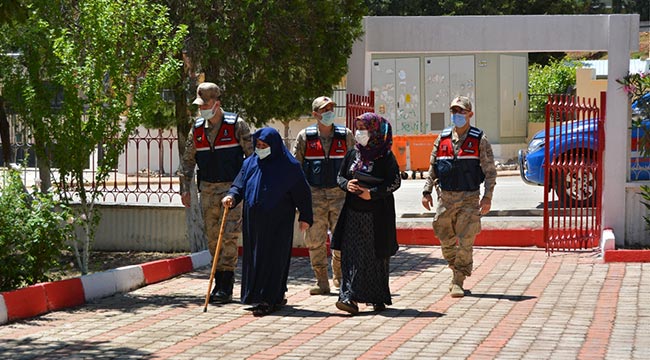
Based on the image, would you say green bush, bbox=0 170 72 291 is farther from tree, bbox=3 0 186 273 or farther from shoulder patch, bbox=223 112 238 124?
shoulder patch, bbox=223 112 238 124

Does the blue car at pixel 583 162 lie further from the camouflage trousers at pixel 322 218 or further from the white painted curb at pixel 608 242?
the camouflage trousers at pixel 322 218

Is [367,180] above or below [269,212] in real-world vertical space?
above

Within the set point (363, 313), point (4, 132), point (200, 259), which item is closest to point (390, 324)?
point (363, 313)

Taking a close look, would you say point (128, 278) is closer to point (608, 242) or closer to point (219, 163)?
point (219, 163)

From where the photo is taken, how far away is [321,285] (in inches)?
432

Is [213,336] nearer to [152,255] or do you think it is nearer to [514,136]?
[152,255]

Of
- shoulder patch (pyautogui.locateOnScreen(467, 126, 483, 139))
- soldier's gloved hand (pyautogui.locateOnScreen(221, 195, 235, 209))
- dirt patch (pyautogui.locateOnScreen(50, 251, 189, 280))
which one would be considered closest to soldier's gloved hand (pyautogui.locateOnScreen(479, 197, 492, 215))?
shoulder patch (pyautogui.locateOnScreen(467, 126, 483, 139))

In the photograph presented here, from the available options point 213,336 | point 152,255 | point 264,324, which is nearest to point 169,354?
point 213,336

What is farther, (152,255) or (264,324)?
(152,255)

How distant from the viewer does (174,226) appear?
1448 centimetres

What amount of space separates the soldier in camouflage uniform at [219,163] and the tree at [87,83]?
0.94 meters

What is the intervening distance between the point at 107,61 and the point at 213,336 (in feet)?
11.6

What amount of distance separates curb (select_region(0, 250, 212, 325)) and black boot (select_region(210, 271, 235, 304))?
1119 millimetres

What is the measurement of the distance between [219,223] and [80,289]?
1.36 metres
